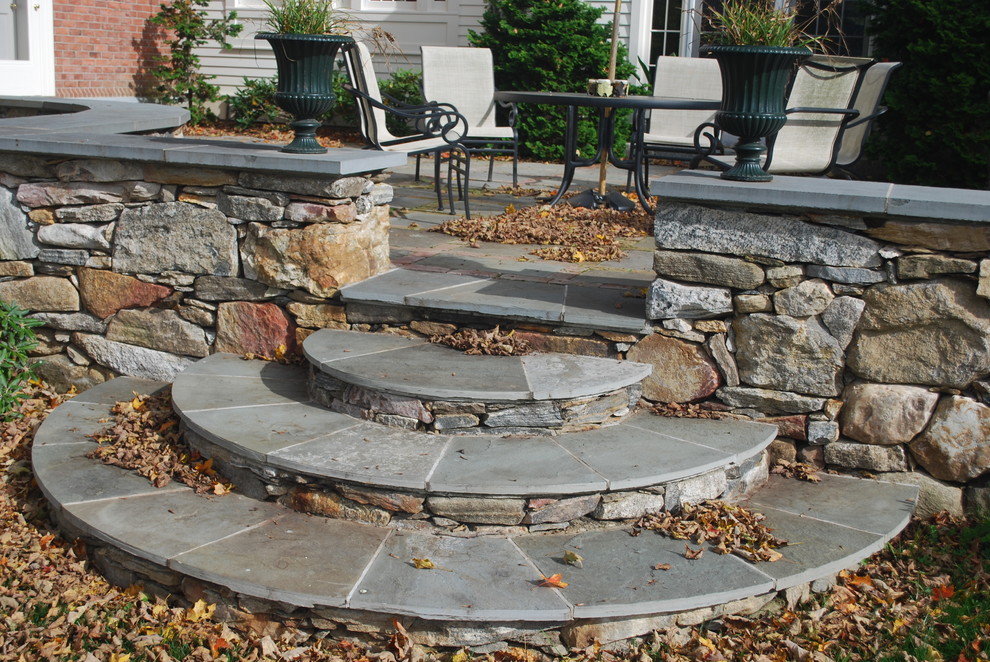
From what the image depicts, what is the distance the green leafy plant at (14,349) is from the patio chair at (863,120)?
13.2 ft

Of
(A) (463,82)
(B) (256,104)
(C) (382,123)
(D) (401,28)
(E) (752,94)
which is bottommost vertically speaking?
(C) (382,123)

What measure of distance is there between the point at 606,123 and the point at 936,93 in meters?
2.55

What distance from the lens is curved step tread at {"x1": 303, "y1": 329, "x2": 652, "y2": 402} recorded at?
293 centimetres

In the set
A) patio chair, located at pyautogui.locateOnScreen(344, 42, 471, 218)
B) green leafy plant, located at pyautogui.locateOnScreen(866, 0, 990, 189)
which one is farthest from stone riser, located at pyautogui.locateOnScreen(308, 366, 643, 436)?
green leafy plant, located at pyautogui.locateOnScreen(866, 0, 990, 189)

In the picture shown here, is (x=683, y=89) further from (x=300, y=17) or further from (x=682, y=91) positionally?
(x=300, y=17)

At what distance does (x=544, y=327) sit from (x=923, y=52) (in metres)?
4.76

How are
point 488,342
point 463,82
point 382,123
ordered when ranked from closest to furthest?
point 488,342 → point 382,123 → point 463,82

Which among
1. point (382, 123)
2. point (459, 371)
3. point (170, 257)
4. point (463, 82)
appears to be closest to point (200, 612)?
point (459, 371)

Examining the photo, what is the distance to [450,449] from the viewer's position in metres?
2.86

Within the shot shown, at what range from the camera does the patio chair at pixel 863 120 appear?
4898 mm

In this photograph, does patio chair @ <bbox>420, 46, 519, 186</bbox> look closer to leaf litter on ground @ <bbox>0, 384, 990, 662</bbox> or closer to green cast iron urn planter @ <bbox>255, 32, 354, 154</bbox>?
green cast iron urn planter @ <bbox>255, 32, 354, 154</bbox>

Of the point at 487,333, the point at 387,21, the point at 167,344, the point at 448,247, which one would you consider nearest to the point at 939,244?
the point at 487,333

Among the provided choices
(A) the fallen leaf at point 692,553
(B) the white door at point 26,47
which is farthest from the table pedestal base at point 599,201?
(B) the white door at point 26,47

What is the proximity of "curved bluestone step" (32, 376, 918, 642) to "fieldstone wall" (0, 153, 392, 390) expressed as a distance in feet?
2.91
